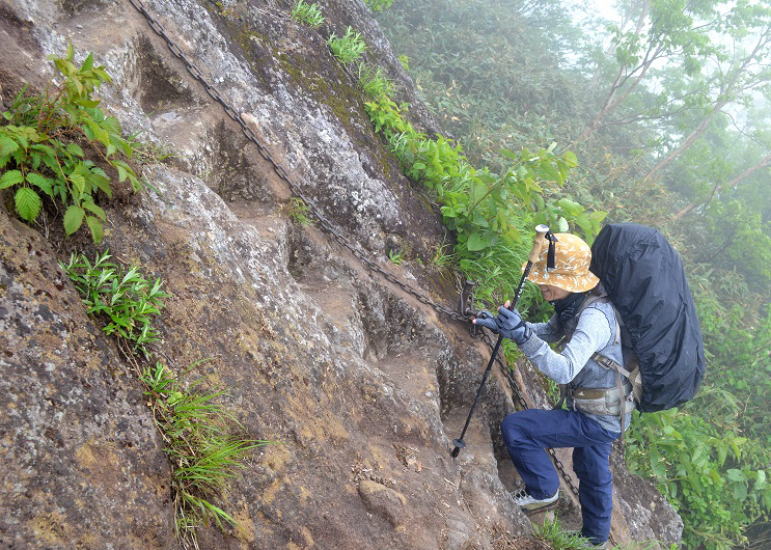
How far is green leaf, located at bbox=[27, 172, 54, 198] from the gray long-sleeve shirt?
3468mm

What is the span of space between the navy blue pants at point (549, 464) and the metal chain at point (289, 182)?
1.36 m

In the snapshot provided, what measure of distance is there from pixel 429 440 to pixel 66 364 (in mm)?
2888

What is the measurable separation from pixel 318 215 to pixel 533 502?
3.61m

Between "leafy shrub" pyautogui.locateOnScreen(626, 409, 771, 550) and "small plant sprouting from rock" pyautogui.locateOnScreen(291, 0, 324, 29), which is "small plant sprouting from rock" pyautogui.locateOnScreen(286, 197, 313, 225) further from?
"leafy shrub" pyautogui.locateOnScreen(626, 409, 771, 550)

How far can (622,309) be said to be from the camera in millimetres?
4039

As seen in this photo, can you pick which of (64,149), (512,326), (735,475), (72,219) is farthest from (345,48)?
(735,475)

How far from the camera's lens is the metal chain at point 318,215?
4.55m

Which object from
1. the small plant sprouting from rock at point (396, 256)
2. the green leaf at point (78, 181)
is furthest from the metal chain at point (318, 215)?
the green leaf at point (78, 181)

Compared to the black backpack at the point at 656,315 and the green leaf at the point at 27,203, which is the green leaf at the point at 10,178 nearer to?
the green leaf at the point at 27,203

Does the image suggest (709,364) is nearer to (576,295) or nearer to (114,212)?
(576,295)

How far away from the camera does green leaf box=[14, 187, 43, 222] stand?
2.37 meters

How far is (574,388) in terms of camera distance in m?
4.37

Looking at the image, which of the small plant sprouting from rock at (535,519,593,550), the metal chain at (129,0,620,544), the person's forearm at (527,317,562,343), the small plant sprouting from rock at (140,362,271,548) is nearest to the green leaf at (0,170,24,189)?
the small plant sprouting from rock at (140,362,271,548)

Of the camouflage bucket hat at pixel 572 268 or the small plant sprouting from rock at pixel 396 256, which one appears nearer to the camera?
the camouflage bucket hat at pixel 572 268
